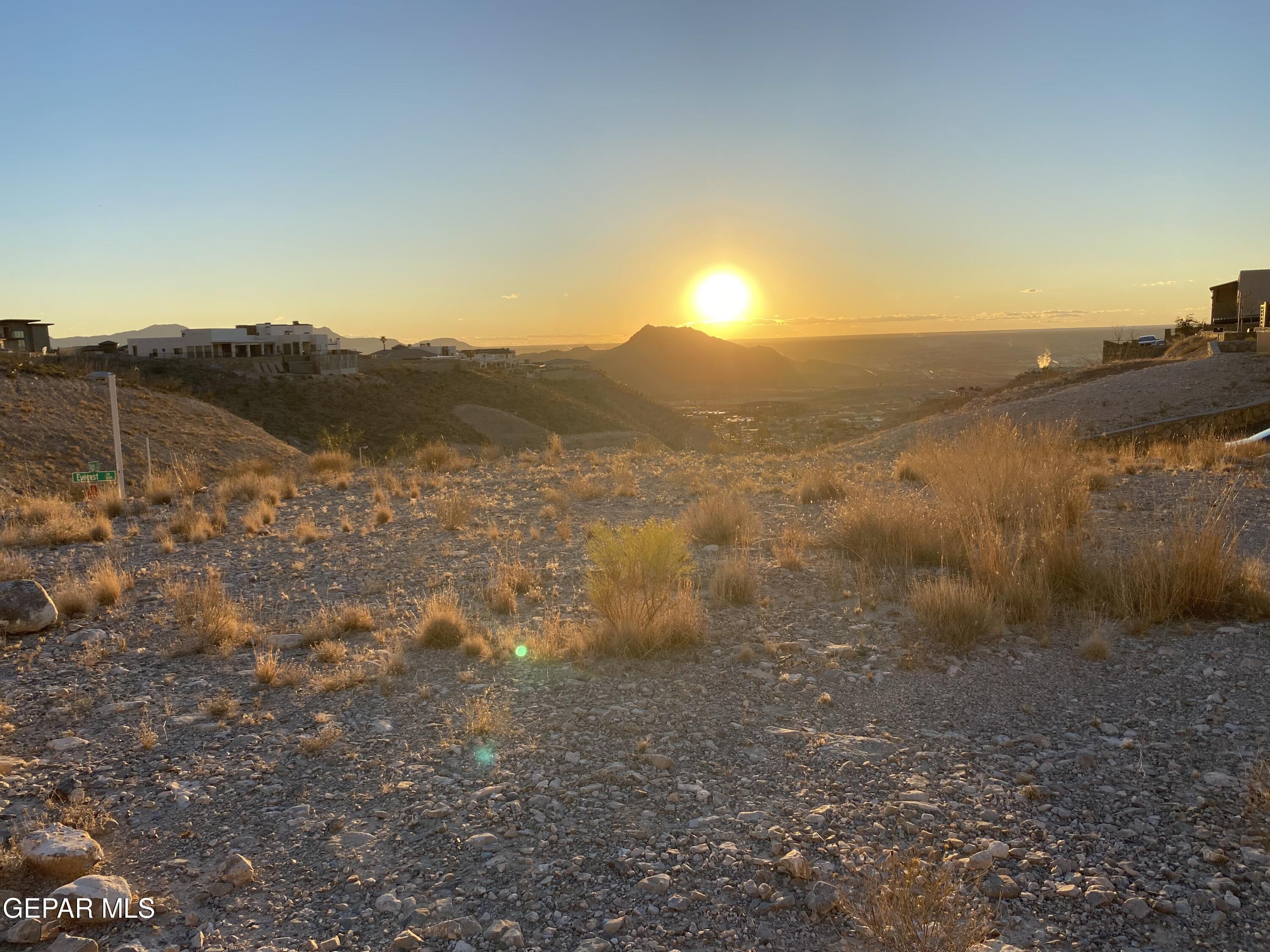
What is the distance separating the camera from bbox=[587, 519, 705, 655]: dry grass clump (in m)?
6.15

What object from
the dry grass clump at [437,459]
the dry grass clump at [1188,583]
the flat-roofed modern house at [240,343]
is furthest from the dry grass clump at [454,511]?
the flat-roofed modern house at [240,343]

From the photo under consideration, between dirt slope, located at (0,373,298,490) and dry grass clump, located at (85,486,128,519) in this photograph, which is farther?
dirt slope, located at (0,373,298,490)

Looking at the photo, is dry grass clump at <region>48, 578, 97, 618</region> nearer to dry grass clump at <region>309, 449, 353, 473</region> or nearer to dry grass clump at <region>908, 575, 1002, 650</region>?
dry grass clump at <region>908, 575, 1002, 650</region>

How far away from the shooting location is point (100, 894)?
331 cm

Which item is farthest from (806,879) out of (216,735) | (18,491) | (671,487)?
(18,491)

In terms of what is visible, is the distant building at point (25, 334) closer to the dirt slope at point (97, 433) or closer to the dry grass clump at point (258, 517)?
the dirt slope at point (97, 433)

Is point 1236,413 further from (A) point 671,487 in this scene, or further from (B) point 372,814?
(B) point 372,814

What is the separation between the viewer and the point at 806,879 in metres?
3.41

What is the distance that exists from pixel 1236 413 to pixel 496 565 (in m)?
20.6

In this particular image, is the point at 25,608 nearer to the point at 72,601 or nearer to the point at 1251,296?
the point at 72,601

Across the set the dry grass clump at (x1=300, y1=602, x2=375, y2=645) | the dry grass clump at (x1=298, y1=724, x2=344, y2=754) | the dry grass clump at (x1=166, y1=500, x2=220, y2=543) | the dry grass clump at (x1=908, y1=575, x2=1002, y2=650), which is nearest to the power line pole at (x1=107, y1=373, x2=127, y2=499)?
the dry grass clump at (x1=166, y1=500, x2=220, y2=543)

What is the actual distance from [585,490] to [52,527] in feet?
25.1

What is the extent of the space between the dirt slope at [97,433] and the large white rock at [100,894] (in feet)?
55.9

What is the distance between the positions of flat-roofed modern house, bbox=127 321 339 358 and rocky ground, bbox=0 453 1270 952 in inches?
2410
